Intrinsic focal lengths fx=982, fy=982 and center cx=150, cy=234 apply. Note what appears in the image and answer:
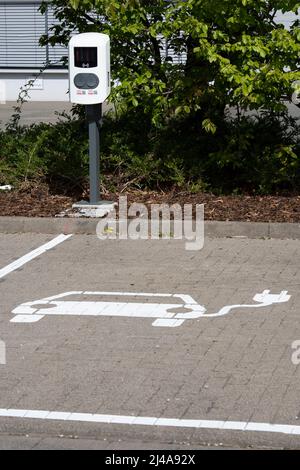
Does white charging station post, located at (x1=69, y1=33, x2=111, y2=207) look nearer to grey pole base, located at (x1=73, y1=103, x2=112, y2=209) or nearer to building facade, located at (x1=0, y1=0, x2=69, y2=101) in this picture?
grey pole base, located at (x1=73, y1=103, x2=112, y2=209)

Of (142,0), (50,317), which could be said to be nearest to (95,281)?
(50,317)

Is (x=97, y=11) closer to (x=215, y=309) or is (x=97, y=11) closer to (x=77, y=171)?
(x=77, y=171)

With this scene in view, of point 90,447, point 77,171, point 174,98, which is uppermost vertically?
point 174,98

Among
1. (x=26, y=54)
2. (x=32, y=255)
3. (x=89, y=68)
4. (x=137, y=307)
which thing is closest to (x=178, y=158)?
(x=89, y=68)

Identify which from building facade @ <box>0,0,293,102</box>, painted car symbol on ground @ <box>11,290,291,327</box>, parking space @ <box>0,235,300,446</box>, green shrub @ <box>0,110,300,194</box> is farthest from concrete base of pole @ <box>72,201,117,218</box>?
building facade @ <box>0,0,293,102</box>

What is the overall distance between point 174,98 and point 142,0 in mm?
1264

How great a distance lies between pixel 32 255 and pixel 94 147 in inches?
62.8

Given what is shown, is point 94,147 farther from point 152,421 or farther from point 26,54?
point 26,54

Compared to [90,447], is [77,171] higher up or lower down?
higher up

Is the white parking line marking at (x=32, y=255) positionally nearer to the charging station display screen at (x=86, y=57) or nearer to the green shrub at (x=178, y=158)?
the green shrub at (x=178, y=158)

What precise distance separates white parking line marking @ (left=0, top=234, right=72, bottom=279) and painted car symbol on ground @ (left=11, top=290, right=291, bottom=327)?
109 cm

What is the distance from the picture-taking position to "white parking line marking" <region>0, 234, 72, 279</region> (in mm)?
9148

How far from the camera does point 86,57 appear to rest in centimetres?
1023

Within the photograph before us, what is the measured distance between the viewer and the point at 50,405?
5961 mm
